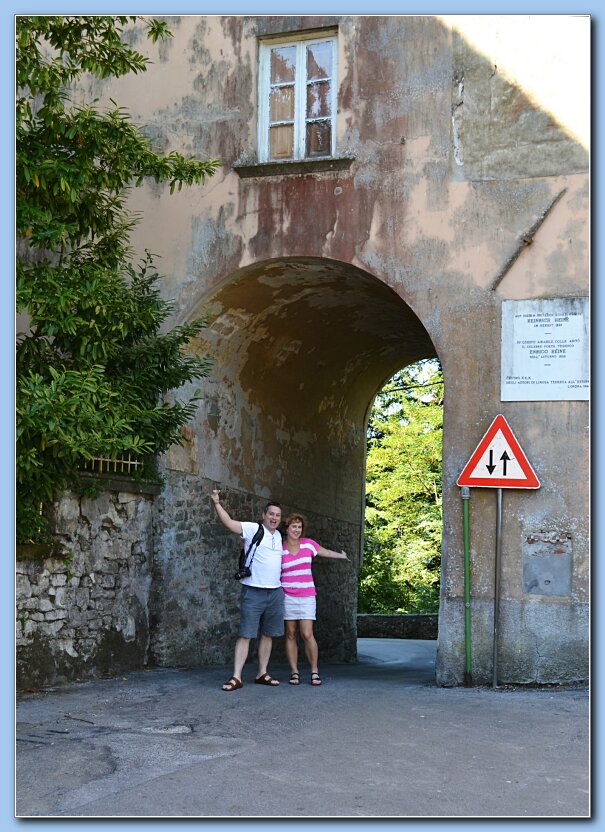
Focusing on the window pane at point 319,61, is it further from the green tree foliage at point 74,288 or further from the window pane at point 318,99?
the green tree foliage at point 74,288

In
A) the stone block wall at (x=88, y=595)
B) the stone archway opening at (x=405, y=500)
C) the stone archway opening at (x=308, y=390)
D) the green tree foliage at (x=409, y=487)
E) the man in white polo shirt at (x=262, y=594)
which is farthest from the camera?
the green tree foliage at (x=409, y=487)

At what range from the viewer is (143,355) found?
32.3ft

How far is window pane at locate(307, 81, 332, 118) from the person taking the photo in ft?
35.4

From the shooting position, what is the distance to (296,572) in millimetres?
9688

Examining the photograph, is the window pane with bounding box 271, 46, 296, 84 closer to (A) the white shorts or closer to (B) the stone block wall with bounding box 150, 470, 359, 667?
(B) the stone block wall with bounding box 150, 470, 359, 667

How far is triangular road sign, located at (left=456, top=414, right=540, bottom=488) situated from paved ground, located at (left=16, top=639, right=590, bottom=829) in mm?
1812

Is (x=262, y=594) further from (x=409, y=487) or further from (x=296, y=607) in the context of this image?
(x=409, y=487)

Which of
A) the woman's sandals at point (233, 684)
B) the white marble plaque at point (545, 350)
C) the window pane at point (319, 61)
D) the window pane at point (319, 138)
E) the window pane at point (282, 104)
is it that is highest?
the window pane at point (319, 61)

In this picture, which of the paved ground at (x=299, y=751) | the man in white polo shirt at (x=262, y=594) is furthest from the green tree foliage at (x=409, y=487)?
the paved ground at (x=299, y=751)

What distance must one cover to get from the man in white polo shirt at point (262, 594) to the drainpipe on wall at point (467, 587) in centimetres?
165

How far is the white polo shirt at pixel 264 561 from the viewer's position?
9406mm

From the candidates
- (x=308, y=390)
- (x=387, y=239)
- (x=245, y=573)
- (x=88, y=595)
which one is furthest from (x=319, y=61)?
(x=88, y=595)

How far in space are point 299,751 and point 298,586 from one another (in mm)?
3139

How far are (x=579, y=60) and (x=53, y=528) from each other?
6.36 meters
